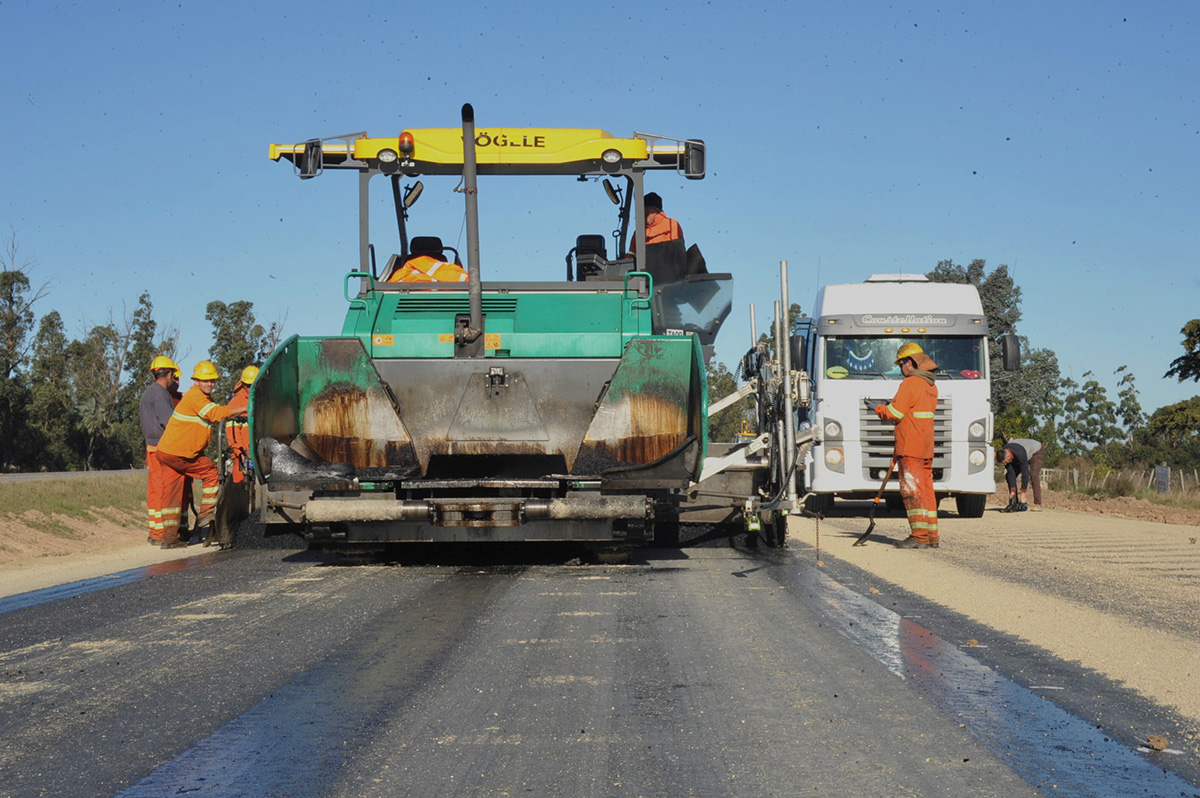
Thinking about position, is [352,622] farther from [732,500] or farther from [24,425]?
[24,425]

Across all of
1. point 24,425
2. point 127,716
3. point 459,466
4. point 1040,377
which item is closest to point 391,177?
point 459,466

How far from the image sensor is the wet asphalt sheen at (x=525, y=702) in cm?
357

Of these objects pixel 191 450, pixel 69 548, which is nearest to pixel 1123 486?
pixel 191 450

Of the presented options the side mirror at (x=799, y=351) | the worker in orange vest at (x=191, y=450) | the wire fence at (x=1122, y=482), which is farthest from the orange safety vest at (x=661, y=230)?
the wire fence at (x=1122, y=482)

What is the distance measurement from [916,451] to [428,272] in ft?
15.9

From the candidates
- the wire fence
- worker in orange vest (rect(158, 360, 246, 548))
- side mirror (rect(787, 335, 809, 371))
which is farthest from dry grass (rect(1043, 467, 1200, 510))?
worker in orange vest (rect(158, 360, 246, 548))

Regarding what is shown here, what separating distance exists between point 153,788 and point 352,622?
286 cm

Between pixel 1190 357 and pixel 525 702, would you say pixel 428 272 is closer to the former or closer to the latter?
pixel 525 702

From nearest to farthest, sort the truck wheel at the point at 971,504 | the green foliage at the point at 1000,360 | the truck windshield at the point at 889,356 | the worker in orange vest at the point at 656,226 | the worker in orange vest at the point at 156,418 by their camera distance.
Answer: the worker in orange vest at the point at 656,226, the worker in orange vest at the point at 156,418, the truck windshield at the point at 889,356, the truck wheel at the point at 971,504, the green foliage at the point at 1000,360

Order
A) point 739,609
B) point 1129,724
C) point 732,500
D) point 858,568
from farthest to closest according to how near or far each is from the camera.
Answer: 1. point 732,500
2. point 858,568
3. point 739,609
4. point 1129,724

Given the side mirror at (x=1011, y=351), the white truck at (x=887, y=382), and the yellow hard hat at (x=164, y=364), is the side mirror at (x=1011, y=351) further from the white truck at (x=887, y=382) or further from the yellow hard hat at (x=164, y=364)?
the yellow hard hat at (x=164, y=364)

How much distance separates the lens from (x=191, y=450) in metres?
11.5

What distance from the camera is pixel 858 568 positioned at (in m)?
9.28

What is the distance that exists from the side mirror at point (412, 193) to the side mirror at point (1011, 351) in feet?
26.4
